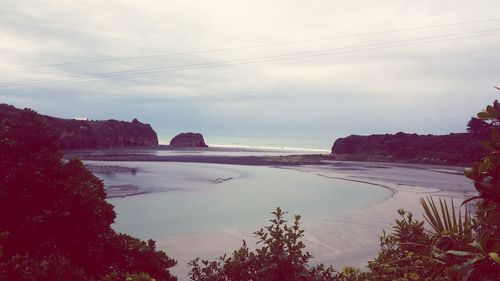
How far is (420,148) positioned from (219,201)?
187 feet

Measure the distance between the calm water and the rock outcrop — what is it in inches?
4509

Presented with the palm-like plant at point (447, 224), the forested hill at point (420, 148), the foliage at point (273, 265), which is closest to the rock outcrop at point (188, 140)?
the forested hill at point (420, 148)

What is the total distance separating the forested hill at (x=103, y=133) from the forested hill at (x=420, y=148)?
2124 inches

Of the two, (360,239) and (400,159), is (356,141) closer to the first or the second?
(400,159)

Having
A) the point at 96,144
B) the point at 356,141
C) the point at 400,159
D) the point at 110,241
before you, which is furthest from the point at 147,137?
the point at 110,241

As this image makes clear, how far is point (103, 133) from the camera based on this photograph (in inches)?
4269

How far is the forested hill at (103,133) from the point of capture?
295 feet

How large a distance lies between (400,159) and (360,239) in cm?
5909

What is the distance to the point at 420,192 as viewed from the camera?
1172 inches

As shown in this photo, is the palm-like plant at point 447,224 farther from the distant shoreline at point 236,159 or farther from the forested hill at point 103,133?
the forested hill at point 103,133

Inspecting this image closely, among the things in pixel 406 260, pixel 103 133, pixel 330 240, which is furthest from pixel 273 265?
pixel 103 133

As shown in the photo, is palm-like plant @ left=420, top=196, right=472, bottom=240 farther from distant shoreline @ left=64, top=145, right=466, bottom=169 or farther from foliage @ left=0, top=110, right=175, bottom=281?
distant shoreline @ left=64, top=145, right=466, bottom=169

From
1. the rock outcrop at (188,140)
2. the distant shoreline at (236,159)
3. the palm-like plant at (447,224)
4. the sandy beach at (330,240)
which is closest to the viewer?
the palm-like plant at (447,224)

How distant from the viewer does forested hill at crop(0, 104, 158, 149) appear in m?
90.1
